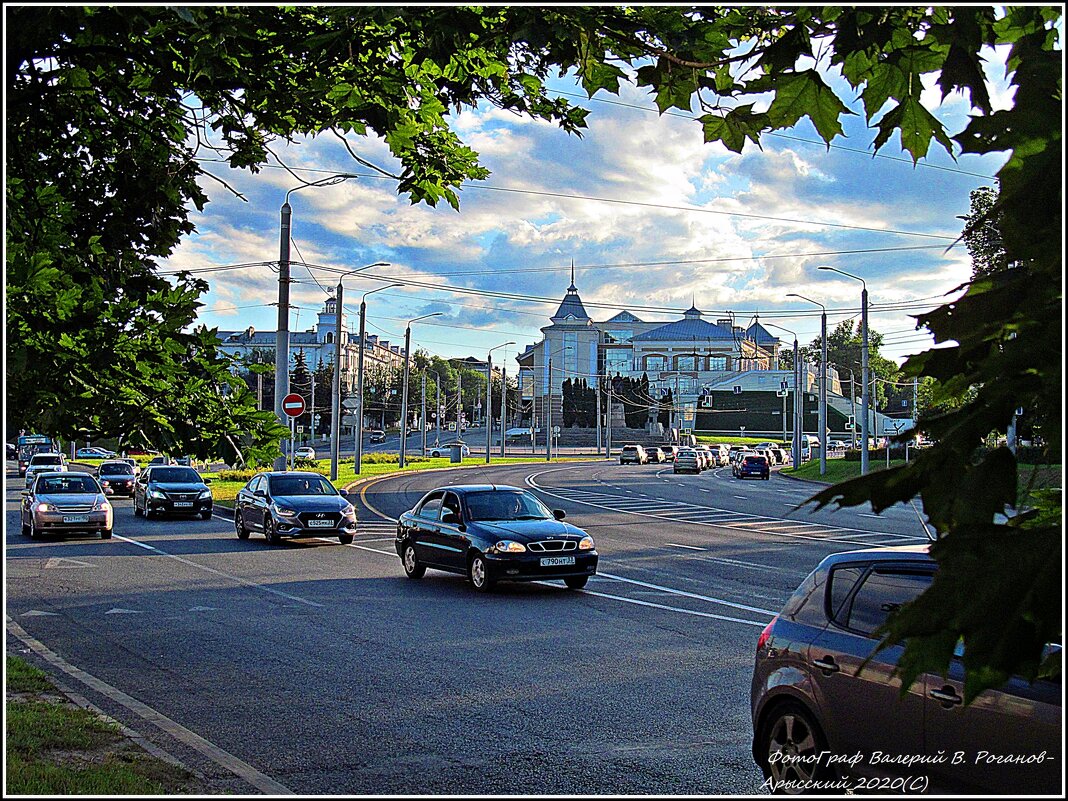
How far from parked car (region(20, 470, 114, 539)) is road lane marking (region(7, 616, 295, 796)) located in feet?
43.8

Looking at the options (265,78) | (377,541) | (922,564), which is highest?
(265,78)

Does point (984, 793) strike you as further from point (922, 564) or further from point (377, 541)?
point (377, 541)

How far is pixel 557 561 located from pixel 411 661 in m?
5.39

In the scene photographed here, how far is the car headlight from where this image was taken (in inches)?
600

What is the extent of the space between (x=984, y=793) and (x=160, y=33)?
500 cm

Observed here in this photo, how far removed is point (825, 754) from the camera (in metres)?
5.50

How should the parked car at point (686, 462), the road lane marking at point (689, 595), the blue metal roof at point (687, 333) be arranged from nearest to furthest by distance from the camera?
1. the road lane marking at point (689, 595)
2. the parked car at point (686, 462)
3. the blue metal roof at point (687, 333)

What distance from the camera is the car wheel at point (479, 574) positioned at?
15.3 metres

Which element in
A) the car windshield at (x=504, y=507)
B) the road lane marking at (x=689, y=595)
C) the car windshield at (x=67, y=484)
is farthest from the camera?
the car windshield at (x=67, y=484)

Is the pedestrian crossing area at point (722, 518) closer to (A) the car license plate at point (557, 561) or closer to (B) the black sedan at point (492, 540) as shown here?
(B) the black sedan at point (492, 540)

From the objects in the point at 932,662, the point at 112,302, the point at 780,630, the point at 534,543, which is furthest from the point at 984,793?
the point at 534,543

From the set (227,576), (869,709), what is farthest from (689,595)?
(869,709)

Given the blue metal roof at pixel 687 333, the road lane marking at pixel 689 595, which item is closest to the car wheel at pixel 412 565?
the road lane marking at pixel 689 595

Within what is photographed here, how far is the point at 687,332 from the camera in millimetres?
144750
